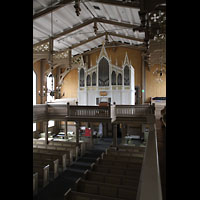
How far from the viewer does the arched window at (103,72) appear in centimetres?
1686

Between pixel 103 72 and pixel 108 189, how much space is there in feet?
40.4

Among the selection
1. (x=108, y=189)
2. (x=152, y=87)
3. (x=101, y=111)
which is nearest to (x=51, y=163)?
(x=101, y=111)

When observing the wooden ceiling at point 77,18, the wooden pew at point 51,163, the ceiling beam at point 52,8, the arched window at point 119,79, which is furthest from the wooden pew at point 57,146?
the ceiling beam at point 52,8

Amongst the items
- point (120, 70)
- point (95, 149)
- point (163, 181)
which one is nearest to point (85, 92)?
point (120, 70)

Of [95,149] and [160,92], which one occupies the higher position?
[160,92]

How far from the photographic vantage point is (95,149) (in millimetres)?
15977

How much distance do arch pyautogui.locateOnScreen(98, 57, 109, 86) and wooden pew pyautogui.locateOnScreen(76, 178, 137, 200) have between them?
37.6 feet

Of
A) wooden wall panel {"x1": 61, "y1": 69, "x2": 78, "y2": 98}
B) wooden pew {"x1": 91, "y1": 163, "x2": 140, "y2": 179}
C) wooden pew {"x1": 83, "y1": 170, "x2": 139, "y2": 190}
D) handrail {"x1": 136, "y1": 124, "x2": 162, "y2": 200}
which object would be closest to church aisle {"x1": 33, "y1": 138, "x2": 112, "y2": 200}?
wooden pew {"x1": 83, "y1": 170, "x2": 139, "y2": 190}

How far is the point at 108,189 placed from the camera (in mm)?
5871

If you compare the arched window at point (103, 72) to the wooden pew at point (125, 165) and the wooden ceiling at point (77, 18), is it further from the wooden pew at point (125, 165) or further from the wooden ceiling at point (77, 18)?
the wooden pew at point (125, 165)

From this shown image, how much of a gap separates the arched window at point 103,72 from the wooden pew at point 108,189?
11464mm

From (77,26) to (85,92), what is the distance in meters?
6.02
